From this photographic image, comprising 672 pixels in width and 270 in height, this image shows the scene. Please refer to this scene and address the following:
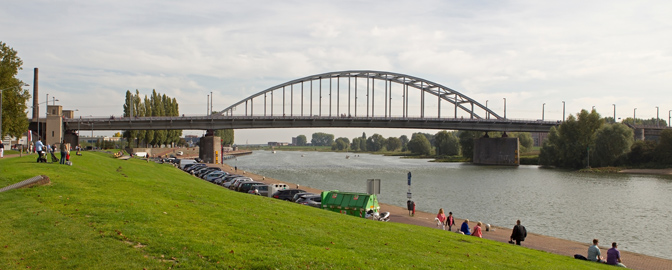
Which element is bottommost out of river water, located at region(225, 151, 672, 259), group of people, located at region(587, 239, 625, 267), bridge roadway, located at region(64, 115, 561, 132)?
river water, located at region(225, 151, 672, 259)

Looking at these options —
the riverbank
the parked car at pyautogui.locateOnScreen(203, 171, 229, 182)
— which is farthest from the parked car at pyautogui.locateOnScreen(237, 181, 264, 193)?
the riverbank

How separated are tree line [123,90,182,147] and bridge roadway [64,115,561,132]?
708 cm

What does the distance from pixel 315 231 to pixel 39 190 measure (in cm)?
953

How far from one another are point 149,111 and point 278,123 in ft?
97.4

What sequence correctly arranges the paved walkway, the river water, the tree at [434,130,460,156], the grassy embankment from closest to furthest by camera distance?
1. the grassy embankment
2. the paved walkway
3. the river water
4. the tree at [434,130,460,156]

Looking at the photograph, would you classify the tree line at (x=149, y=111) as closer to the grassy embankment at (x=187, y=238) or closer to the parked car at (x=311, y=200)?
the parked car at (x=311, y=200)

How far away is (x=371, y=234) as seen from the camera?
53.8 feet

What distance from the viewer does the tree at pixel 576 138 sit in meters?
99.6

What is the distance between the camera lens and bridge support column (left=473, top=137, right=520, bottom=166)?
119438mm

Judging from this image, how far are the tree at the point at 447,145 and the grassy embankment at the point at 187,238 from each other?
156 meters

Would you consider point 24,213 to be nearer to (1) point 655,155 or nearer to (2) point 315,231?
(2) point 315,231

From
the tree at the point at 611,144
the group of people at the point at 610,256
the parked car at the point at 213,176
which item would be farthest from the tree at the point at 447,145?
the group of people at the point at 610,256

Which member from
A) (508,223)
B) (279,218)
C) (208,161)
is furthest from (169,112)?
(279,218)

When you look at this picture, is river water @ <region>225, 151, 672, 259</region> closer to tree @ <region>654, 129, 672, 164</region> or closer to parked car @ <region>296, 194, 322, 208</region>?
parked car @ <region>296, 194, 322, 208</region>
